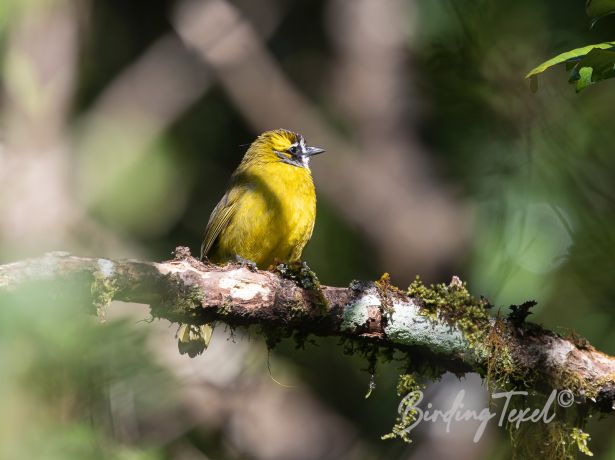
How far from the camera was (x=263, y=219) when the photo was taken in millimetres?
4746

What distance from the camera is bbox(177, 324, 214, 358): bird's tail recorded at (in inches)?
162

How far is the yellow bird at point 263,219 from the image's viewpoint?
470 cm

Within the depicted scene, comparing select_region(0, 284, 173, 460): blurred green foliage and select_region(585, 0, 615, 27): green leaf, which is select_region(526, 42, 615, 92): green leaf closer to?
select_region(585, 0, 615, 27): green leaf

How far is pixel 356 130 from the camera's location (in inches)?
316

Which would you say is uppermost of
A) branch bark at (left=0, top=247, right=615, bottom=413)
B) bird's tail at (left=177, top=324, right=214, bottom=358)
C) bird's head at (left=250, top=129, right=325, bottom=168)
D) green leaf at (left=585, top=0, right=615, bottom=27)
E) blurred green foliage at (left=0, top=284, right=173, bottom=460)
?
green leaf at (left=585, top=0, right=615, bottom=27)

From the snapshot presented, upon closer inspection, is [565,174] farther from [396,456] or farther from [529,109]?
[396,456]

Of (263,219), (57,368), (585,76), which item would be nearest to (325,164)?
(263,219)

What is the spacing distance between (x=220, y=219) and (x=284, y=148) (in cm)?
92

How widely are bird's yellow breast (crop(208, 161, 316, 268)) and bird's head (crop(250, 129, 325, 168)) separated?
0.48 metres

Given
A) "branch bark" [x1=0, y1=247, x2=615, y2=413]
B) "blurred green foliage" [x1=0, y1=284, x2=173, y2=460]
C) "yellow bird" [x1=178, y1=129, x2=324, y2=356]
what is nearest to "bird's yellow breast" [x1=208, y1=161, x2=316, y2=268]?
"yellow bird" [x1=178, y1=129, x2=324, y2=356]

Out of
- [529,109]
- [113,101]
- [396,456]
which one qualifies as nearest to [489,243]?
[529,109]

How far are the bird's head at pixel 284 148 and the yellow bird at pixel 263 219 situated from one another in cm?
24

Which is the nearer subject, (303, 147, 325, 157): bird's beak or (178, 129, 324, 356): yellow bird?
(178, 129, 324, 356): yellow bird

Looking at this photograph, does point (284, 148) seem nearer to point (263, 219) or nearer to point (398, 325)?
point (263, 219)
